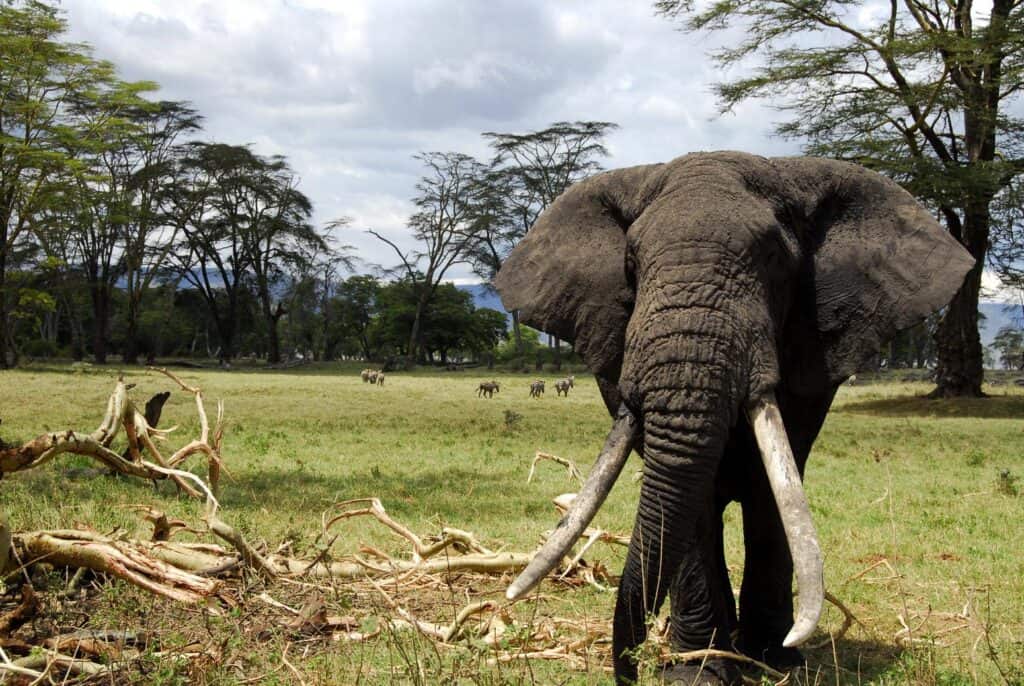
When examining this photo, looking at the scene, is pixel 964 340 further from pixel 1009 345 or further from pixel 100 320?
pixel 1009 345

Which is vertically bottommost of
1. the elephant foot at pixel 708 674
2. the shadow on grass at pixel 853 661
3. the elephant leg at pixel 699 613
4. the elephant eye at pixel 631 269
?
the shadow on grass at pixel 853 661

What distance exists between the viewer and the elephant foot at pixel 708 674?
3750 millimetres

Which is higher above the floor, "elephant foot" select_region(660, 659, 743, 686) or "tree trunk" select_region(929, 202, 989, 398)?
"tree trunk" select_region(929, 202, 989, 398)

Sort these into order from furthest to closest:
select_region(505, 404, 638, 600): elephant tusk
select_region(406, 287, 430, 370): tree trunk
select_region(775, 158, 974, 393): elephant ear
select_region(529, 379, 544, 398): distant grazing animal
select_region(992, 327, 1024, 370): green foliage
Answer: select_region(992, 327, 1024, 370): green foliage, select_region(406, 287, 430, 370): tree trunk, select_region(529, 379, 544, 398): distant grazing animal, select_region(775, 158, 974, 393): elephant ear, select_region(505, 404, 638, 600): elephant tusk

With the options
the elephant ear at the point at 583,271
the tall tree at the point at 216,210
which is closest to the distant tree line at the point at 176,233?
the tall tree at the point at 216,210

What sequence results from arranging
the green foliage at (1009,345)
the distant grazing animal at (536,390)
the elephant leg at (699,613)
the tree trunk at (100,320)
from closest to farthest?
the elephant leg at (699,613) < the distant grazing animal at (536,390) < the tree trunk at (100,320) < the green foliage at (1009,345)

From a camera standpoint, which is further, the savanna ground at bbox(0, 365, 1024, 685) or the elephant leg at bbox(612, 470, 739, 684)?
the savanna ground at bbox(0, 365, 1024, 685)

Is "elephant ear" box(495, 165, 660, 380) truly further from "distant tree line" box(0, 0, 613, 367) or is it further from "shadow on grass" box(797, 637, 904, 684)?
"distant tree line" box(0, 0, 613, 367)

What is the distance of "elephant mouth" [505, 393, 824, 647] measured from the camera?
294 centimetres

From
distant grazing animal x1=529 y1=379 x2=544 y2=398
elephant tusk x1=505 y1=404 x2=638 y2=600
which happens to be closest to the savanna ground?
elephant tusk x1=505 y1=404 x2=638 y2=600

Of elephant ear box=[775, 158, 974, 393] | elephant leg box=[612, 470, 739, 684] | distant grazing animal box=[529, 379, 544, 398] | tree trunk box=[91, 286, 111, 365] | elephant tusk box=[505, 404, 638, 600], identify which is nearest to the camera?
elephant tusk box=[505, 404, 638, 600]

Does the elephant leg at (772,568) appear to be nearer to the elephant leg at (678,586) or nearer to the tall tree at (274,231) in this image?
the elephant leg at (678,586)

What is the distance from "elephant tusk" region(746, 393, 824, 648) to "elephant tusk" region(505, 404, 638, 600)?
1.55ft

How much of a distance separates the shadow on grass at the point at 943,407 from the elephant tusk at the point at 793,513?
18.0 metres
